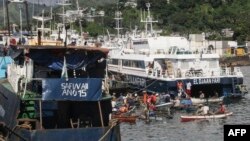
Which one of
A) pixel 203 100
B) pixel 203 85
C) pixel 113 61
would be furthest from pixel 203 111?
pixel 113 61

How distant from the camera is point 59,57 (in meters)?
26.7

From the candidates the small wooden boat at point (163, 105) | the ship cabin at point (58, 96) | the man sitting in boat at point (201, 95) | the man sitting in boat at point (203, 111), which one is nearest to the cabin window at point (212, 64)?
the man sitting in boat at point (201, 95)

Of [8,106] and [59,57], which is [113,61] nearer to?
[59,57]

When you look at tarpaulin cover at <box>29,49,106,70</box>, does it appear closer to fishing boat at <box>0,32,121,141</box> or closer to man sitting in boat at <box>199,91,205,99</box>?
fishing boat at <box>0,32,121,141</box>

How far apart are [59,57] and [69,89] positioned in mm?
2683

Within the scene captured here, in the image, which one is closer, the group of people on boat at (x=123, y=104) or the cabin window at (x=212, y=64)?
the group of people on boat at (x=123, y=104)

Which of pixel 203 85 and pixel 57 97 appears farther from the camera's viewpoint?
pixel 203 85

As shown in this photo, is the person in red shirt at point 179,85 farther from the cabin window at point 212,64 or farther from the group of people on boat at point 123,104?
the cabin window at point 212,64

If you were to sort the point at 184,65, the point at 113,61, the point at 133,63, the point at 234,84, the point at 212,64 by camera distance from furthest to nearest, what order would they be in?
the point at 113,61 < the point at 133,63 < the point at 212,64 < the point at 184,65 < the point at 234,84

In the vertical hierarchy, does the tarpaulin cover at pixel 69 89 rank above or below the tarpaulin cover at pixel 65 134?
above

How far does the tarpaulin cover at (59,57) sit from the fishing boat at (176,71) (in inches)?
1245

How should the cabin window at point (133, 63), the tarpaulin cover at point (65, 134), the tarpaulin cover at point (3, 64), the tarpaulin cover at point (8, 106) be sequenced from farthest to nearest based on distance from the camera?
the cabin window at point (133, 63), the tarpaulin cover at point (3, 64), the tarpaulin cover at point (8, 106), the tarpaulin cover at point (65, 134)

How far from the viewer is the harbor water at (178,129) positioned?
3994 centimetres

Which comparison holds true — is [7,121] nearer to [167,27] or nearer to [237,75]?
[237,75]
